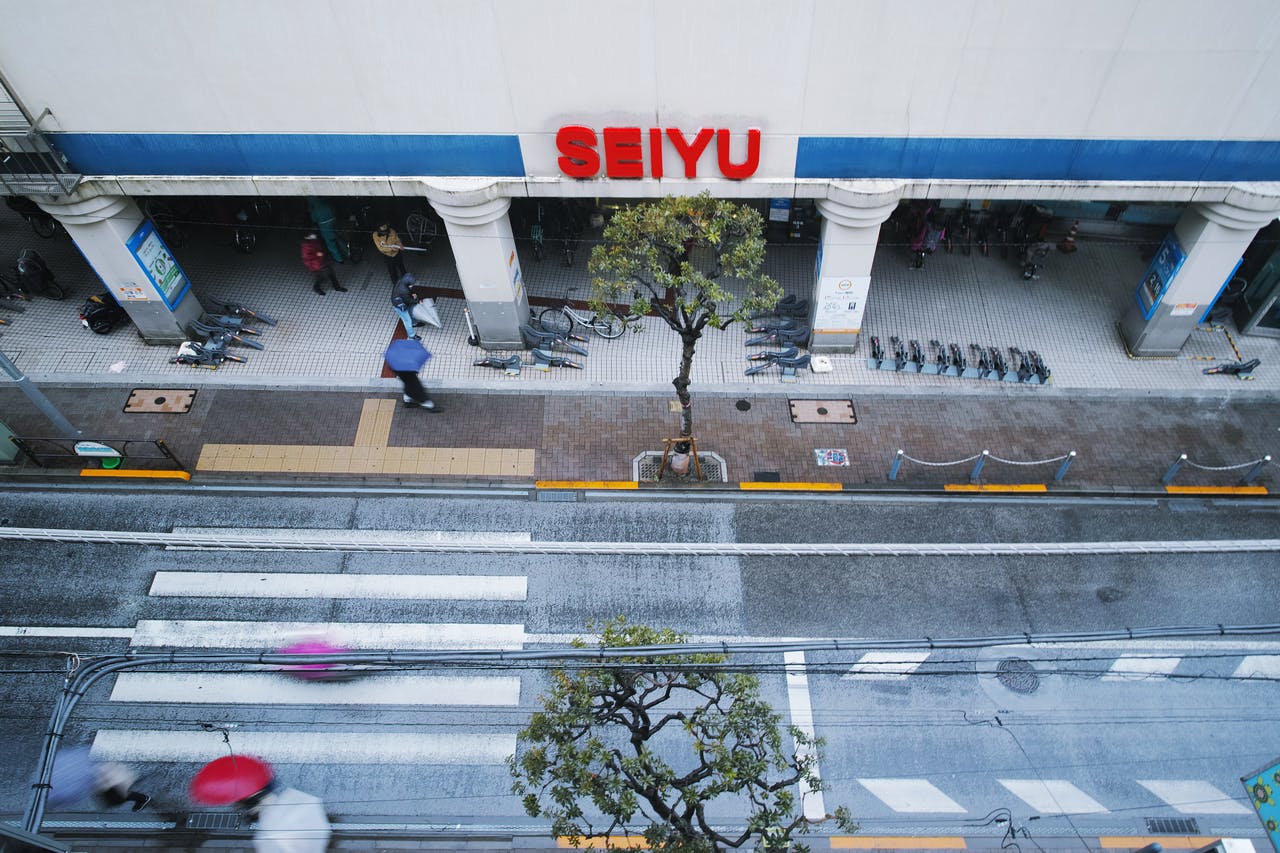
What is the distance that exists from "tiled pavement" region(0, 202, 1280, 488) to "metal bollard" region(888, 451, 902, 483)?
251mm

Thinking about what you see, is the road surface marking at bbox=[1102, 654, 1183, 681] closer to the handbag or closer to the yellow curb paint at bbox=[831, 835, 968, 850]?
the yellow curb paint at bbox=[831, 835, 968, 850]

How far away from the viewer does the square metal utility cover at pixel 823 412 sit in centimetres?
2209

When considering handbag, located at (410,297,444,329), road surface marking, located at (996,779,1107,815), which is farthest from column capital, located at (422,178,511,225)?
road surface marking, located at (996,779,1107,815)

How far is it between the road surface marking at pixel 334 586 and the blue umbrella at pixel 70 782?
12.5ft

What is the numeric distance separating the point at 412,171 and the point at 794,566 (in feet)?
43.3

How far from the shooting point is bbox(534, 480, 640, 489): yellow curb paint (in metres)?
20.7

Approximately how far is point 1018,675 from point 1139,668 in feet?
8.64

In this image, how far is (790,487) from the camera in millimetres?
20609

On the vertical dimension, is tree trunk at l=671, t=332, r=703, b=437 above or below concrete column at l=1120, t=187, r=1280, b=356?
below

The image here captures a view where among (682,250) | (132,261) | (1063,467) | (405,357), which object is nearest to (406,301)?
(405,357)

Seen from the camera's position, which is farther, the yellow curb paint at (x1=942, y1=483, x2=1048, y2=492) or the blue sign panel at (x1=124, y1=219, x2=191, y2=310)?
the blue sign panel at (x1=124, y1=219, x2=191, y2=310)

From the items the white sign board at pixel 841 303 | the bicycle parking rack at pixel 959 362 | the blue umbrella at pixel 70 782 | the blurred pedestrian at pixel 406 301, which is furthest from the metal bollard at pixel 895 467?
the blue umbrella at pixel 70 782

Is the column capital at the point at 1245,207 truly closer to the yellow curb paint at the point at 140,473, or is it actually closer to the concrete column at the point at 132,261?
the yellow curb paint at the point at 140,473

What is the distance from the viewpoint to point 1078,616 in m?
18.2
